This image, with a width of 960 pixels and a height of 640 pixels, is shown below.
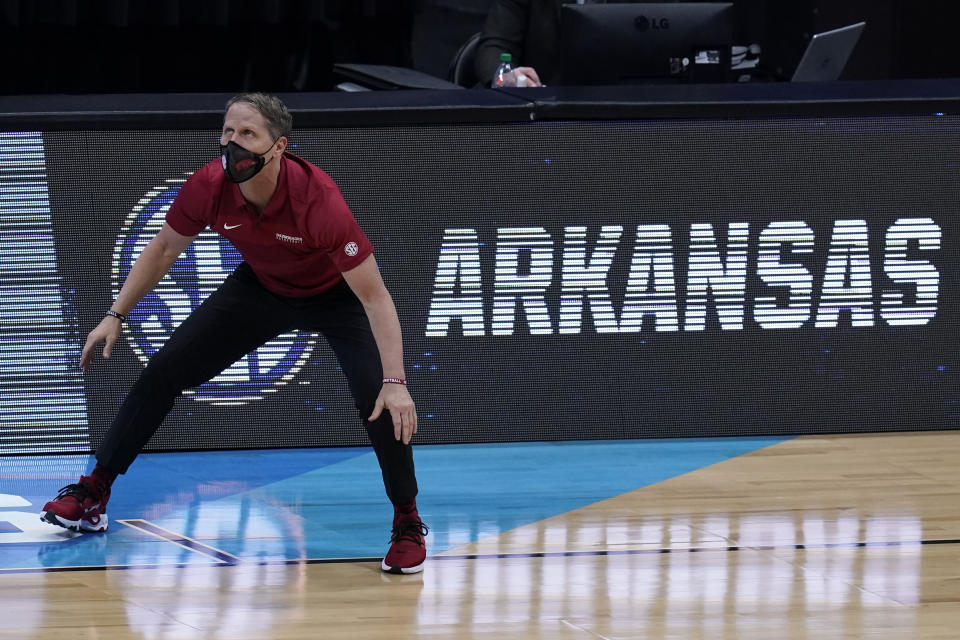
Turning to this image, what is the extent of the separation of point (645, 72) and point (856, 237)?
1.38 metres

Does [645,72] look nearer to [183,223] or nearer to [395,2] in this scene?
[183,223]

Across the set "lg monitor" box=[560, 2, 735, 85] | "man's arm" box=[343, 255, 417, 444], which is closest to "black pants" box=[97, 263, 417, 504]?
"man's arm" box=[343, 255, 417, 444]

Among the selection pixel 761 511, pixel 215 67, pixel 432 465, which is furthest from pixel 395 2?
pixel 761 511

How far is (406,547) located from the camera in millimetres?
3107

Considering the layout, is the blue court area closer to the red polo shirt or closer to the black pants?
the black pants

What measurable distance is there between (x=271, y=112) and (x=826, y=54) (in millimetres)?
3154

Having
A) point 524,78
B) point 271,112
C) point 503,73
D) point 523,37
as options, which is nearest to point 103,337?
point 271,112

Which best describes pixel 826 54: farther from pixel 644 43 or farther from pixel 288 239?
pixel 288 239

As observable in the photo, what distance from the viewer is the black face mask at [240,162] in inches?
121

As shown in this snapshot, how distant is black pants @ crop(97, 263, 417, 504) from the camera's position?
333 centimetres

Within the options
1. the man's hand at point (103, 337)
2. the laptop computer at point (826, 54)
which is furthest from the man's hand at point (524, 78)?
the man's hand at point (103, 337)

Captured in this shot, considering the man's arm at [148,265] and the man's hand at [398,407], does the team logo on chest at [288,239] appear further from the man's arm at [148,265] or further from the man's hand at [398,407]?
the man's hand at [398,407]

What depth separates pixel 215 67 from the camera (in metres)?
8.35

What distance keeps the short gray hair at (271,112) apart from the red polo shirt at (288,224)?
0.09 m
